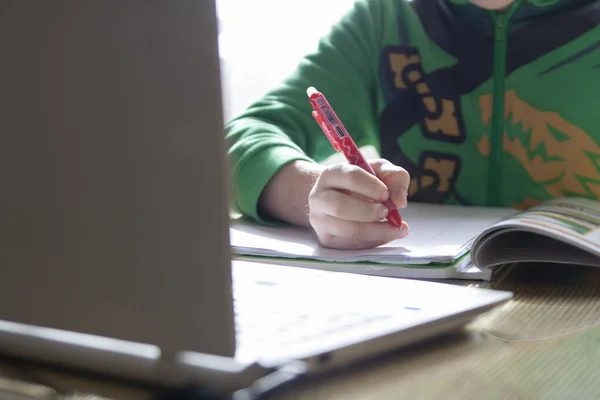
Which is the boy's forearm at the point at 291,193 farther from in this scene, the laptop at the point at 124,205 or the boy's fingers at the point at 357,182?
the laptop at the point at 124,205

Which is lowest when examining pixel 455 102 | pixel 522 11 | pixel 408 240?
pixel 408 240

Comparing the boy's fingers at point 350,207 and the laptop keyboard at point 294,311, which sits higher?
the boy's fingers at point 350,207

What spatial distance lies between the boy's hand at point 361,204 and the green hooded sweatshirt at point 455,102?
0.16 m

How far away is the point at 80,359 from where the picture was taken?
0.30m

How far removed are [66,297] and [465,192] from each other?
28.7 inches

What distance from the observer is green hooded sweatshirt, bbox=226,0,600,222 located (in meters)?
0.85

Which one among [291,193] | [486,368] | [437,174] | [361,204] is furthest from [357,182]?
[437,174]

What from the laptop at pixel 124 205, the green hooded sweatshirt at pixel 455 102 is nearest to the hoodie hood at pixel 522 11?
the green hooded sweatshirt at pixel 455 102

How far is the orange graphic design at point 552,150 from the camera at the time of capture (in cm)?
85

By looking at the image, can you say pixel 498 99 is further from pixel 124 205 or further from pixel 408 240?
pixel 124 205

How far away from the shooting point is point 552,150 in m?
0.87

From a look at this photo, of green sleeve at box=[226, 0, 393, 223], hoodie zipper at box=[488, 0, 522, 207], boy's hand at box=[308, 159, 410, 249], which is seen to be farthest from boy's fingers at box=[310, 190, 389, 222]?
hoodie zipper at box=[488, 0, 522, 207]

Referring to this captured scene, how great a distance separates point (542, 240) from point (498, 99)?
414 mm

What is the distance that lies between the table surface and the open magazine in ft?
0.16
